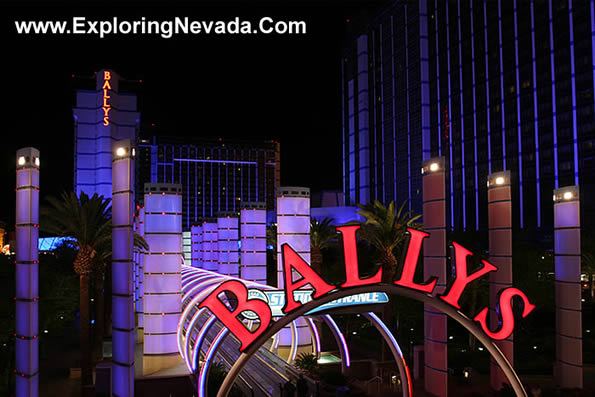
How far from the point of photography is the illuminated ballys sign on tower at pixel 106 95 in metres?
54.1

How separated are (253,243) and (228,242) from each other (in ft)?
30.9

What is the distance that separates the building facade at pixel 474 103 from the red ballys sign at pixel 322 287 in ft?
198

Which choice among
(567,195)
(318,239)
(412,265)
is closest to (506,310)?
(412,265)

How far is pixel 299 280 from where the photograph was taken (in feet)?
41.0

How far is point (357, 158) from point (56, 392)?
89434 millimetres

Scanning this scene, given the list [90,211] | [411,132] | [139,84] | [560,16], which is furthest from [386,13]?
[90,211]

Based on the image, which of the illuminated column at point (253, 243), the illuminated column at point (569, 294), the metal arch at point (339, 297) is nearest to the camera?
the metal arch at point (339, 297)

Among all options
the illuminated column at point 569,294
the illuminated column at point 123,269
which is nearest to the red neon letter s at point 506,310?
the illuminated column at point 123,269

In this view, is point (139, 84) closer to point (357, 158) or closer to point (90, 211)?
point (90, 211)

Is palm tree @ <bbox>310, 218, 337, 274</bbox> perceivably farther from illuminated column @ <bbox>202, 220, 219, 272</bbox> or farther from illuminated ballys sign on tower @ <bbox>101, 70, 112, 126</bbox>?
illuminated ballys sign on tower @ <bbox>101, 70, 112, 126</bbox>

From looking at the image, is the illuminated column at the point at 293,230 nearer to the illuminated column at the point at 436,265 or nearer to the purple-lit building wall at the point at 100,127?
the illuminated column at the point at 436,265

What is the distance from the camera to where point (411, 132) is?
95125mm

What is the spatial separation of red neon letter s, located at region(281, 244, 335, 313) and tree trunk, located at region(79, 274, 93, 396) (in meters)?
14.1

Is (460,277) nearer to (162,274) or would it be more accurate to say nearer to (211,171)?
(162,274)
